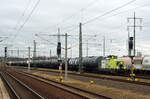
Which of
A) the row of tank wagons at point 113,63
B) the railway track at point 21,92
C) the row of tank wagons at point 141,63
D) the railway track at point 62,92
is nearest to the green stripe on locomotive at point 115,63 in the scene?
the row of tank wagons at point 113,63

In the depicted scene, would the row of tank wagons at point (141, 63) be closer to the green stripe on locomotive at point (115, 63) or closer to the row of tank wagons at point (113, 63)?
the row of tank wagons at point (113, 63)

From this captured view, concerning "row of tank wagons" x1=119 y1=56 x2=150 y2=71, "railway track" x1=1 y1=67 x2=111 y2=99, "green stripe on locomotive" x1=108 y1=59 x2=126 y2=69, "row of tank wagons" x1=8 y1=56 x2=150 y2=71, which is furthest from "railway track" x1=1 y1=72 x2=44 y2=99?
"row of tank wagons" x1=119 y1=56 x2=150 y2=71

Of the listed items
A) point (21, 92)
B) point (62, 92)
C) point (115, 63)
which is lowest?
point (21, 92)

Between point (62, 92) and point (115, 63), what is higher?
point (115, 63)

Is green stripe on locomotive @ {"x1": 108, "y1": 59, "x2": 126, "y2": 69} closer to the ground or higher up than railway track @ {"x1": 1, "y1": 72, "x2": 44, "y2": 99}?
higher up

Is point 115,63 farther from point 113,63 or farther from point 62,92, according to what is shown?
point 62,92

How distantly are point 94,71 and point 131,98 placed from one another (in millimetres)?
30681

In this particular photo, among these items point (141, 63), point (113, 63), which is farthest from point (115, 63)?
point (141, 63)

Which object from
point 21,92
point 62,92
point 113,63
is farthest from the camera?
point 113,63

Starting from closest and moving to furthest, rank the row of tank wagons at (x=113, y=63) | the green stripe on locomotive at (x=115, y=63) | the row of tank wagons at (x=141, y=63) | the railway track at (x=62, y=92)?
the railway track at (x=62, y=92) → the row of tank wagons at (x=141, y=63) → the row of tank wagons at (x=113, y=63) → the green stripe on locomotive at (x=115, y=63)

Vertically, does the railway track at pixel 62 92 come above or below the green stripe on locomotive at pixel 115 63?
below

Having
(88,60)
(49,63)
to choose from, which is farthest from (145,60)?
(49,63)

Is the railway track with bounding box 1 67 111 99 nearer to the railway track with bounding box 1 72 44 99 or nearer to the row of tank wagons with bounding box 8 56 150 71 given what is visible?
the railway track with bounding box 1 72 44 99

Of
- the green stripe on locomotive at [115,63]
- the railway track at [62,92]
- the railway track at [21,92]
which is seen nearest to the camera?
the railway track at [62,92]
